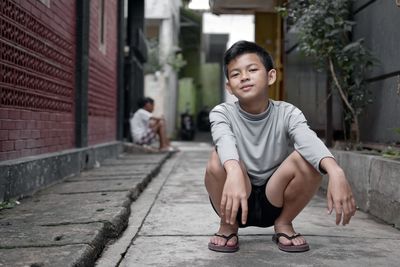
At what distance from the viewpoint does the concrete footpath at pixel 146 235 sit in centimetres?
228

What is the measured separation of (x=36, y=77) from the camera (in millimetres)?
4168

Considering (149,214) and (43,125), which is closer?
(149,214)

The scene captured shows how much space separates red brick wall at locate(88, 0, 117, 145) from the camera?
6.47 m

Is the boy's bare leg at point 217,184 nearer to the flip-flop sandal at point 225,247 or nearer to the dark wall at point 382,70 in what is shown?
the flip-flop sandal at point 225,247

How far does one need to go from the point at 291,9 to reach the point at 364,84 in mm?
1191

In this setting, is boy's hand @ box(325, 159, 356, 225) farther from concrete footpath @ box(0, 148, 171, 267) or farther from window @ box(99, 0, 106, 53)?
window @ box(99, 0, 106, 53)

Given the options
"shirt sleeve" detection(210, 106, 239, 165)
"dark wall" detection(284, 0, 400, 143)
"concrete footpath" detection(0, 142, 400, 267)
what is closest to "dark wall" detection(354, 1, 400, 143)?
"dark wall" detection(284, 0, 400, 143)

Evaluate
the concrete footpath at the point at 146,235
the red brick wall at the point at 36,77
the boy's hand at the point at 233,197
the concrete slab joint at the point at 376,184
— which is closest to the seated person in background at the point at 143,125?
the red brick wall at the point at 36,77

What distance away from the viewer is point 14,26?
11.9 ft

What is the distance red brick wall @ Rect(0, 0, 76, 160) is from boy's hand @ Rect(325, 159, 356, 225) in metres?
2.26

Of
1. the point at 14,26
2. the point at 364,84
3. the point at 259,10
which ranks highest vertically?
the point at 259,10

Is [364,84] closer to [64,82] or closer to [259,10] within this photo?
[64,82]

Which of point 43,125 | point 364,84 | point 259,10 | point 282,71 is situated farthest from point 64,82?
point 259,10

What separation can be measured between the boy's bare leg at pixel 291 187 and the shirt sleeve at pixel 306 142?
0.05 metres
